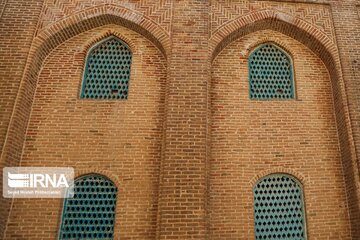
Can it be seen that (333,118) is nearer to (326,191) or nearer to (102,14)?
(326,191)

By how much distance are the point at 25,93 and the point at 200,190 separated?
3972mm

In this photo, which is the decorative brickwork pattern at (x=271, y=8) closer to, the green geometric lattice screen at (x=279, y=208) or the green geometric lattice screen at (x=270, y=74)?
the green geometric lattice screen at (x=270, y=74)

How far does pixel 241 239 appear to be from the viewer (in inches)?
205

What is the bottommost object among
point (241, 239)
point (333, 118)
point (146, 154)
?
point (241, 239)

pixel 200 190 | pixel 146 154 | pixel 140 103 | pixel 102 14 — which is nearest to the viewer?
pixel 200 190

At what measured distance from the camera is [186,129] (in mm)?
5434

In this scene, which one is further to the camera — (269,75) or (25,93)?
(269,75)

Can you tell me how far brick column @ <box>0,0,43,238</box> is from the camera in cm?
535

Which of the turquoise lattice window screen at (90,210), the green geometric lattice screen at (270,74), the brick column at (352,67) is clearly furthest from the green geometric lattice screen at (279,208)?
the turquoise lattice window screen at (90,210)

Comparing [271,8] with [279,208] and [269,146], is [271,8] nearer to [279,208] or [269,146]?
[269,146]

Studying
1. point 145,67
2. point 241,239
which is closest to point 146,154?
point 145,67

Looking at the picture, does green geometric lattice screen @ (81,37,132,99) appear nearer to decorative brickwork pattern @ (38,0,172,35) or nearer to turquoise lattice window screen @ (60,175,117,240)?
decorative brickwork pattern @ (38,0,172,35)

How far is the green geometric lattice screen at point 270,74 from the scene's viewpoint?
6.35 m

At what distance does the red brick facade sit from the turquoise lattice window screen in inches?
6.6
